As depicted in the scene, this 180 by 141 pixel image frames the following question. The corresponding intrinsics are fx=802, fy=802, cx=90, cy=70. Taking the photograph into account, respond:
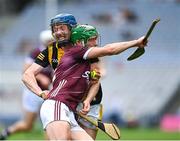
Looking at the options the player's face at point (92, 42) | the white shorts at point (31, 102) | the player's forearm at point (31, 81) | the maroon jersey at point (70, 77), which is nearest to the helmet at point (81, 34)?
the player's face at point (92, 42)

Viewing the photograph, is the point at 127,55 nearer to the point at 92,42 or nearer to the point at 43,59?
the point at 43,59

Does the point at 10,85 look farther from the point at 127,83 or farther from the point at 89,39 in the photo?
the point at 89,39

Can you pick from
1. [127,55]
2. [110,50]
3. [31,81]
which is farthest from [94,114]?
[127,55]

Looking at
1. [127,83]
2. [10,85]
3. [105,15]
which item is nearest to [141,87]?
[127,83]

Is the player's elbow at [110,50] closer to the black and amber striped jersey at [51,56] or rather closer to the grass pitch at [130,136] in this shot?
the black and amber striped jersey at [51,56]

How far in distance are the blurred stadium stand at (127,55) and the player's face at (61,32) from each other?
13.0m

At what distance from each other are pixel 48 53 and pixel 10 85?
15424 mm

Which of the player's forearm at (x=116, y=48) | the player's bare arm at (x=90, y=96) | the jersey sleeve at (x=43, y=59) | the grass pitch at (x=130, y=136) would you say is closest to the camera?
the player's forearm at (x=116, y=48)

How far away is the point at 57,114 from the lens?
815 cm

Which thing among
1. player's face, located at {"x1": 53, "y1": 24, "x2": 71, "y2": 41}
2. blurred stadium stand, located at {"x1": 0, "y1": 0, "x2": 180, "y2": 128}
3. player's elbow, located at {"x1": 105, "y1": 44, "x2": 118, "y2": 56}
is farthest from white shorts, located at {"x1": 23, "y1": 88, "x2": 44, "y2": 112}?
blurred stadium stand, located at {"x1": 0, "y1": 0, "x2": 180, "y2": 128}

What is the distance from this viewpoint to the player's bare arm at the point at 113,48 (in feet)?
25.6

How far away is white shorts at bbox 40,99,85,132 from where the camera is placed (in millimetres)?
8141

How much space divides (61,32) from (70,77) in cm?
55

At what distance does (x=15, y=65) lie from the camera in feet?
82.0
